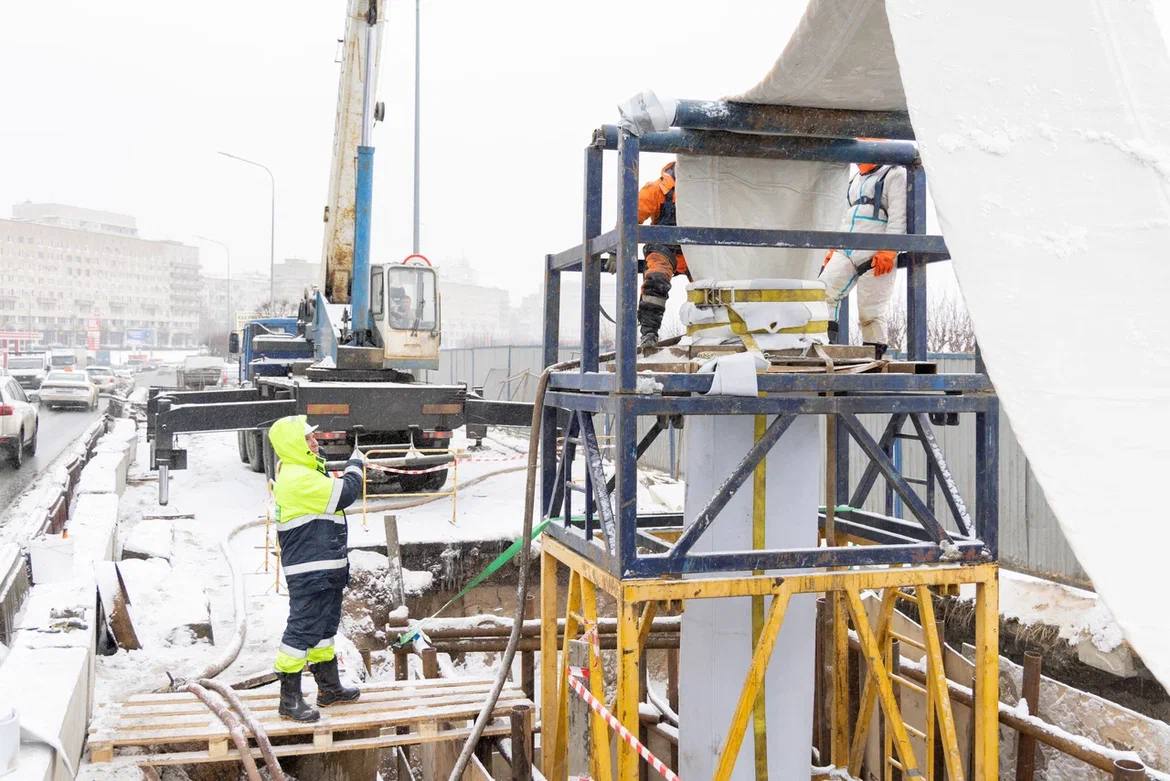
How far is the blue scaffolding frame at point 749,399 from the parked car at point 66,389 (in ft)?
103

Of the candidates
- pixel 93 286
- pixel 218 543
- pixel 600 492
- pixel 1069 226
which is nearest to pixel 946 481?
pixel 600 492

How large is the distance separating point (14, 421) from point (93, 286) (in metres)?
106

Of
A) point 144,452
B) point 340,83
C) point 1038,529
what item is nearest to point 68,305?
point 144,452

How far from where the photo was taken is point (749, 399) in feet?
13.3

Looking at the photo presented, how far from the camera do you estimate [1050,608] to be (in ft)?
29.8

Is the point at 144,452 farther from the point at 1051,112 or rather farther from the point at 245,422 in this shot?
the point at 1051,112

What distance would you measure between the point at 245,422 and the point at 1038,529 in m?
9.72

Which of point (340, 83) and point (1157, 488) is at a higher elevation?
point (340, 83)

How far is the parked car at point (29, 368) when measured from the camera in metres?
40.5

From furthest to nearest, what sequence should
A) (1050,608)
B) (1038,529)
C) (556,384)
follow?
(1038,529) → (1050,608) → (556,384)

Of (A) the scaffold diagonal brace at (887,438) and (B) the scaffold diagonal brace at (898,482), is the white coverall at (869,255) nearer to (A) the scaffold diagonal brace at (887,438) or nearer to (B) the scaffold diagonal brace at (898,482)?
(A) the scaffold diagonal brace at (887,438)

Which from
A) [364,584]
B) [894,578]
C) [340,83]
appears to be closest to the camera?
[894,578]

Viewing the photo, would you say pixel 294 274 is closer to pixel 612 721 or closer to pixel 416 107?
pixel 416 107

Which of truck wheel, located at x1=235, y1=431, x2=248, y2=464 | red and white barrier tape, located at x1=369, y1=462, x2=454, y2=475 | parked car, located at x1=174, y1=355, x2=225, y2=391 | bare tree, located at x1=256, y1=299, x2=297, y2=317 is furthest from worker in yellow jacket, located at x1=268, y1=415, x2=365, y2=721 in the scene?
parked car, located at x1=174, y1=355, x2=225, y2=391
